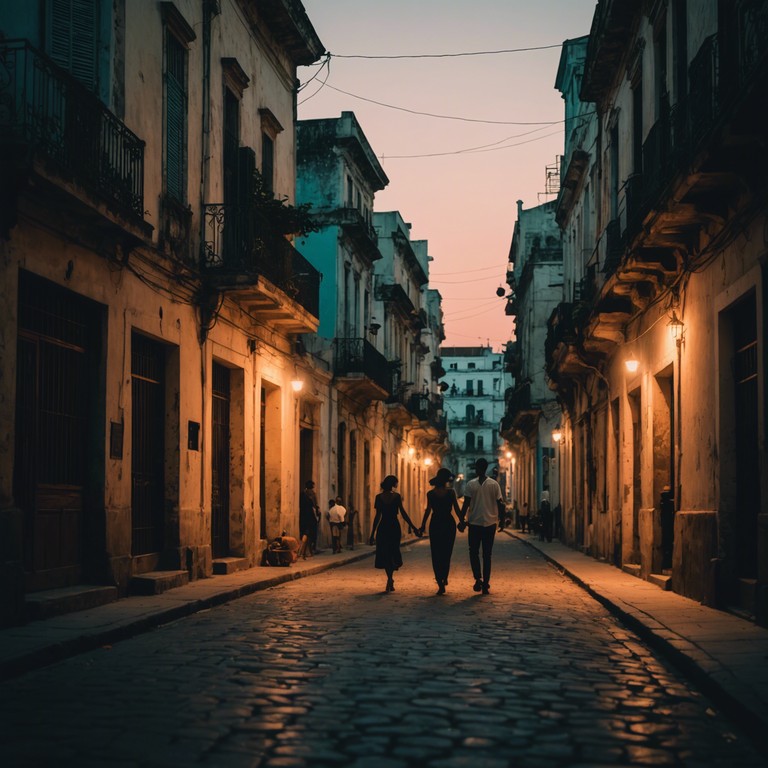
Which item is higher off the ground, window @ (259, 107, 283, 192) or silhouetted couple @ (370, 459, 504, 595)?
window @ (259, 107, 283, 192)

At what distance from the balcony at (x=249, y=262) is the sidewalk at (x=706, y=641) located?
20.8 feet

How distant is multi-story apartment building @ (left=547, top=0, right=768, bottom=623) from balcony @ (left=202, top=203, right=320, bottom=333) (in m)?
5.06

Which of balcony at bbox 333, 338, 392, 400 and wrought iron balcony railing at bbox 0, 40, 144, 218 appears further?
balcony at bbox 333, 338, 392, 400

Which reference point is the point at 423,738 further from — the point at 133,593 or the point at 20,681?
the point at 133,593

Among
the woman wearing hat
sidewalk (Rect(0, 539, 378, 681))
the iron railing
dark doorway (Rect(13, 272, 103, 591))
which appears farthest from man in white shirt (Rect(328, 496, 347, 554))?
dark doorway (Rect(13, 272, 103, 591))

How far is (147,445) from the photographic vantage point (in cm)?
1495

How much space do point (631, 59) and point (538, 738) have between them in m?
15.0

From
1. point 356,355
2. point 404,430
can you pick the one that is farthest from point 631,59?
point 404,430

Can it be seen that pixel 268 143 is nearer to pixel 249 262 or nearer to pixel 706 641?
pixel 249 262

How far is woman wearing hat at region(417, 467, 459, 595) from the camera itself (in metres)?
15.2

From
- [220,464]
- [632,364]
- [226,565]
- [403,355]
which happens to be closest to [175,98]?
[220,464]

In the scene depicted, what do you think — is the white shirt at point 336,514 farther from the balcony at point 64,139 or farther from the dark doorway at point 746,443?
the dark doorway at point 746,443

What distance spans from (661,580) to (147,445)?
268 inches

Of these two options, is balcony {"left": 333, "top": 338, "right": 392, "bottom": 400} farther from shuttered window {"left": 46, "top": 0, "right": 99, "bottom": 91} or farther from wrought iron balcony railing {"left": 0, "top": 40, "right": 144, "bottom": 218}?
shuttered window {"left": 46, "top": 0, "right": 99, "bottom": 91}
